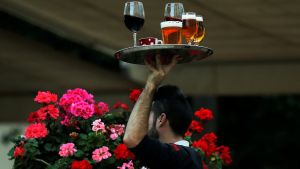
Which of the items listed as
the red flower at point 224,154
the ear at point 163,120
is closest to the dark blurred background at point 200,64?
the red flower at point 224,154

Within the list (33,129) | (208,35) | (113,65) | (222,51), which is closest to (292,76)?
(222,51)

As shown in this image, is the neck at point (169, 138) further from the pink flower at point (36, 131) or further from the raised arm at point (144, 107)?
the pink flower at point (36, 131)

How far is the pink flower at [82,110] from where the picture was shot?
493cm

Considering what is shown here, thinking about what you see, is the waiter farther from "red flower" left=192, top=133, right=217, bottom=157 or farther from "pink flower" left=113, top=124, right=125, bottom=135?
"red flower" left=192, top=133, right=217, bottom=157

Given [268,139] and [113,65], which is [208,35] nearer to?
[113,65]

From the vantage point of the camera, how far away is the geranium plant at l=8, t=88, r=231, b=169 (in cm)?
483

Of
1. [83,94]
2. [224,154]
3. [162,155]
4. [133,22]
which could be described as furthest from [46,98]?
[162,155]

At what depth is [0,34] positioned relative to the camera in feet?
46.3

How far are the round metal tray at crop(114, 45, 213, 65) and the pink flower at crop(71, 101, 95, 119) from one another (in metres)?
0.96

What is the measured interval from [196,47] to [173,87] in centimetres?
44

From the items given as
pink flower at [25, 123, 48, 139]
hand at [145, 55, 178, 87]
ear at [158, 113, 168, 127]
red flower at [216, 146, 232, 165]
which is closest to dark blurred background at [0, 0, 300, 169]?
red flower at [216, 146, 232, 165]

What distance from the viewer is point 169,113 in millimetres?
4125

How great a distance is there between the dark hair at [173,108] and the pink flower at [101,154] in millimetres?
725

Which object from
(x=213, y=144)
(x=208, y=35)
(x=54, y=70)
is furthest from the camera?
(x=54, y=70)
